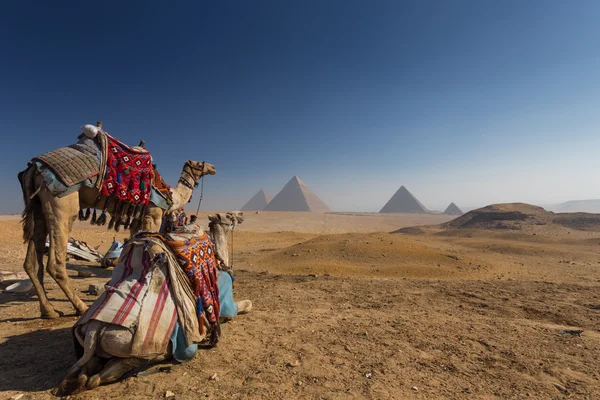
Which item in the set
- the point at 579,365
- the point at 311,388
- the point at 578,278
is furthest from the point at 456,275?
the point at 311,388

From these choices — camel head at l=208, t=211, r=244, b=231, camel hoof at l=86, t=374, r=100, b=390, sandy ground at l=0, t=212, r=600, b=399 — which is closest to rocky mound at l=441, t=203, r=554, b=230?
sandy ground at l=0, t=212, r=600, b=399

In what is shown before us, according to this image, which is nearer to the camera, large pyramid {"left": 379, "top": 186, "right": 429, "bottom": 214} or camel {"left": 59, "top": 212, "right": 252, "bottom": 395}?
camel {"left": 59, "top": 212, "right": 252, "bottom": 395}

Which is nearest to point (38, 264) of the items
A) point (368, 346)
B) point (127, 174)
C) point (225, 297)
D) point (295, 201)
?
point (127, 174)

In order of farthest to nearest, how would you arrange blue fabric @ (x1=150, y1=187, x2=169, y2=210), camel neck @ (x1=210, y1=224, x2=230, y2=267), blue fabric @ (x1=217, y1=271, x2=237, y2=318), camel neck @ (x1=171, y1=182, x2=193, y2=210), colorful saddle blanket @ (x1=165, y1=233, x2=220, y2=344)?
camel neck @ (x1=171, y1=182, x2=193, y2=210) < blue fabric @ (x1=150, y1=187, x2=169, y2=210) < camel neck @ (x1=210, y1=224, x2=230, y2=267) < blue fabric @ (x1=217, y1=271, x2=237, y2=318) < colorful saddle blanket @ (x1=165, y1=233, x2=220, y2=344)

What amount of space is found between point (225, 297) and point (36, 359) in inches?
77.5

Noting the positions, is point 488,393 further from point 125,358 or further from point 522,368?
point 125,358

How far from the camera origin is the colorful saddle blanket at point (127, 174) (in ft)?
15.3

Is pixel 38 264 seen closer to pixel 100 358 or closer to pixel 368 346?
pixel 100 358

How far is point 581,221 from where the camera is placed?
3084 cm

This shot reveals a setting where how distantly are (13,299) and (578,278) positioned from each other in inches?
581

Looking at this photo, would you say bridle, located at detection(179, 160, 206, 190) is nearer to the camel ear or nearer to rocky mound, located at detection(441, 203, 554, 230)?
the camel ear

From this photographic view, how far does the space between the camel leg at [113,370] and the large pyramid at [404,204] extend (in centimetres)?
17392

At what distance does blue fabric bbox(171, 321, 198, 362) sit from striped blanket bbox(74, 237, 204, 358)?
0.05 meters

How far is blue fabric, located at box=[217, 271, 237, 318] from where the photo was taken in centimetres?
380
